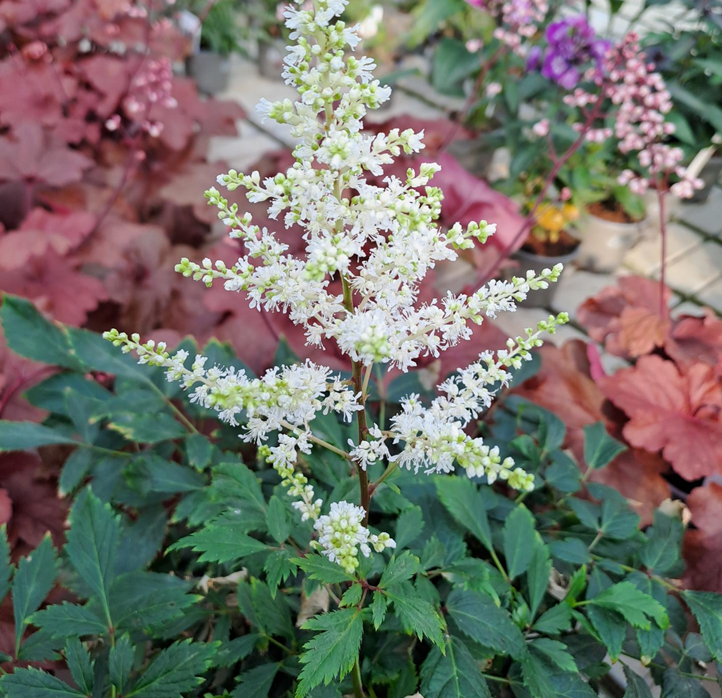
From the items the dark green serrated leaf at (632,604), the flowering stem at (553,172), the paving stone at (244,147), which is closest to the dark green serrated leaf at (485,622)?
the dark green serrated leaf at (632,604)

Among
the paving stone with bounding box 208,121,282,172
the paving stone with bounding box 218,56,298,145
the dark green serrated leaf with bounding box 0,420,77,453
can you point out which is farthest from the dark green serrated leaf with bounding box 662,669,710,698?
the paving stone with bounding box 218,56,298,145

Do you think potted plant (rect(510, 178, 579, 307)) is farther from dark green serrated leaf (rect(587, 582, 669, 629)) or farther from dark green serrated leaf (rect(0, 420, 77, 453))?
dark green serrated leaf (rect(0, 420, 77, 453))

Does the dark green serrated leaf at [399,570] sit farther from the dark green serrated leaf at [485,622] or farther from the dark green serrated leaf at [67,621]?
the dark green serrated leaf at [67,621]

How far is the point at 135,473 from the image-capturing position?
0.80 m

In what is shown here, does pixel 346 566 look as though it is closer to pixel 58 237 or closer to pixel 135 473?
pixel 135 473

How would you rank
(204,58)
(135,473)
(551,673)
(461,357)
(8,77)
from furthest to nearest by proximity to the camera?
(204,58) → (8,77) → (461,357) → (135,473) → (551,673)

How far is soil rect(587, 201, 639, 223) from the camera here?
6.55 feet

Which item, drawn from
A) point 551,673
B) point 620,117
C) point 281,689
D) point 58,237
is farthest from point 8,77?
point 551,673

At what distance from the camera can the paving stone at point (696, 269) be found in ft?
6.43

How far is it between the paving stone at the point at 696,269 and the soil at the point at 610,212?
0.71 ft

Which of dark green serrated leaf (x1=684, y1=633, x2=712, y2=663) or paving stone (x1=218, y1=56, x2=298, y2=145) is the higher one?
dark green serrated leaf (x1=684, y1=633, x2=712, y2=663)

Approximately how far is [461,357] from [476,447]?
2.23ft

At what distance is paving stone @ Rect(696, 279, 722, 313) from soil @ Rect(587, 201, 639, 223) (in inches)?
12.5

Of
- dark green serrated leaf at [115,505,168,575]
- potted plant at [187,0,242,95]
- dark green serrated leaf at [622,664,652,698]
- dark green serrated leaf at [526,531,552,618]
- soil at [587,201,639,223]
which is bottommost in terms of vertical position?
potted plant at [187,0,242,95]
